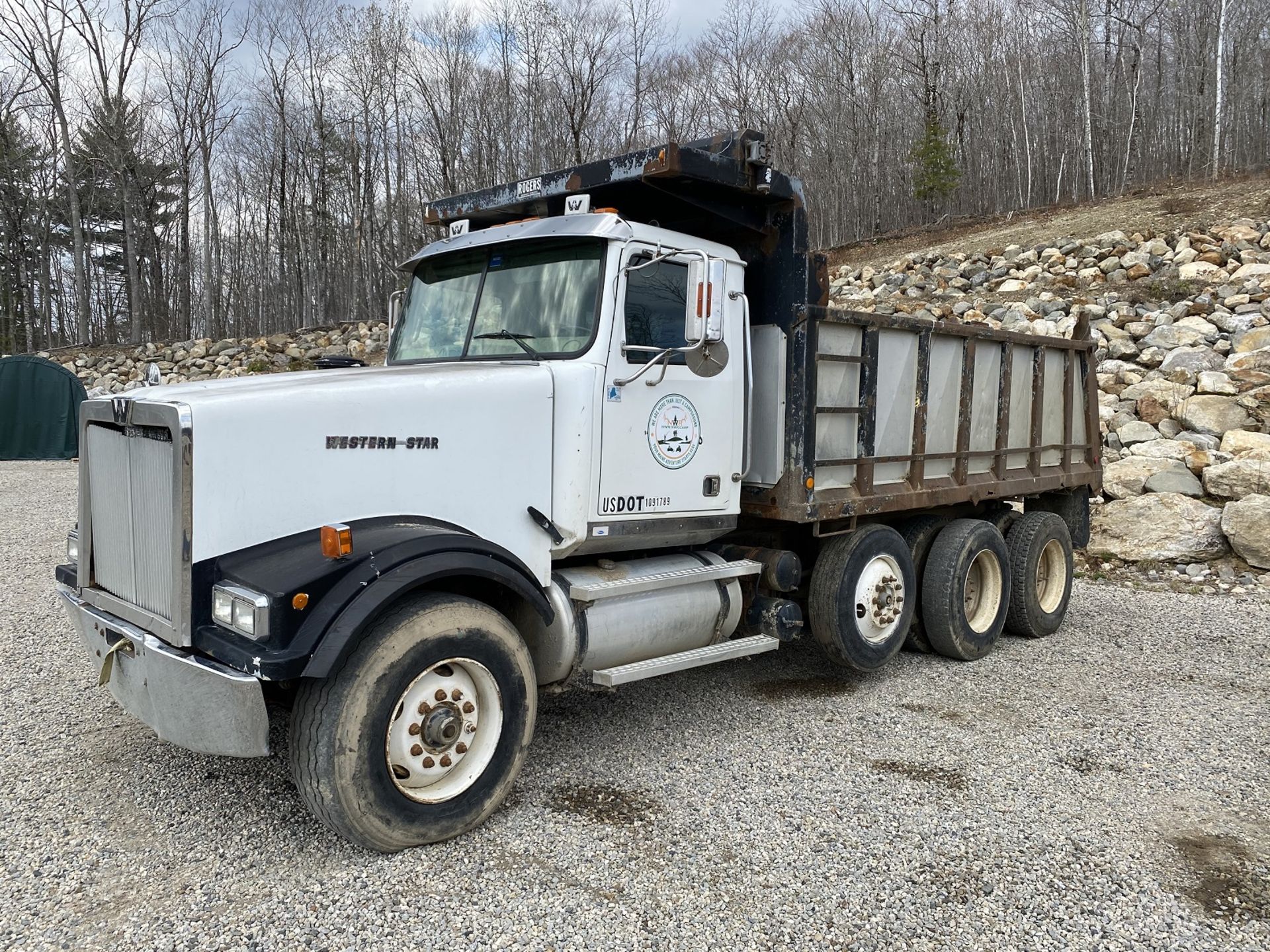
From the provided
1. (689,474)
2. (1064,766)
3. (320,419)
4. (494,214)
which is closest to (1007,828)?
(1064,766)

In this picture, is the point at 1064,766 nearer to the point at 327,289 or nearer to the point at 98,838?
the point at 98,838

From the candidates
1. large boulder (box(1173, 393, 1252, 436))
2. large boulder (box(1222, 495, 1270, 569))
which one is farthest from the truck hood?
large boulder (box(1173, 393, 1252, 436))

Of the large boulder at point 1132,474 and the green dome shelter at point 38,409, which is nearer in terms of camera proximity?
the large boulder at point 1132,474

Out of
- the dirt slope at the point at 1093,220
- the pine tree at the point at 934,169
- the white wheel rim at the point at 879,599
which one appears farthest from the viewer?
the pine tree at the point at 934,169

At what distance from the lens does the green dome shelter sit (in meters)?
19.3

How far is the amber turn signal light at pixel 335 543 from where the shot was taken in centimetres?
353

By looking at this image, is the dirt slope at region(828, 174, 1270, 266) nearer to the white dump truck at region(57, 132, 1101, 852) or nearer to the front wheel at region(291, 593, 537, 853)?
the white dump truck at region(57, 132, 1101, 852)

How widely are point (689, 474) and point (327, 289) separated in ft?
112

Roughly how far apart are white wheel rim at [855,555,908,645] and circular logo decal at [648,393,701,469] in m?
1.69

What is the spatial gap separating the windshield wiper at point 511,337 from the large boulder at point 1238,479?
905cm

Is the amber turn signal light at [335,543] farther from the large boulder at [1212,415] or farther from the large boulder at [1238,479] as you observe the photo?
the large boulder at [1212,415]

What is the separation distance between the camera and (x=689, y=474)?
16.6 ft

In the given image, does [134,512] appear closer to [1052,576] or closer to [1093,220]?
[1052,576]

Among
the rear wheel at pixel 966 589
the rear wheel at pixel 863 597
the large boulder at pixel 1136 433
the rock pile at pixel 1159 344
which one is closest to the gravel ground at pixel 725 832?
the rear wheel at pixel 863 597
